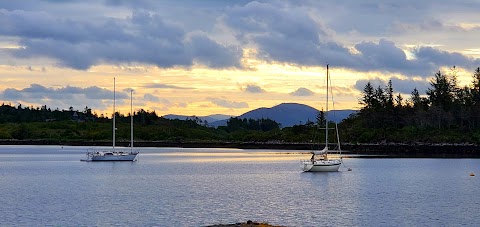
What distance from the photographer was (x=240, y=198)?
65500 millimetres

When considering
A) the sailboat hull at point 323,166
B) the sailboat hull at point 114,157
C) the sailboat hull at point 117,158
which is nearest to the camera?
the sailboat hull at point 323,166

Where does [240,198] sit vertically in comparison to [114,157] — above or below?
below

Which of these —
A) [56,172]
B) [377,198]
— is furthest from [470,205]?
[56,172]

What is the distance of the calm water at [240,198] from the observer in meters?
50.3

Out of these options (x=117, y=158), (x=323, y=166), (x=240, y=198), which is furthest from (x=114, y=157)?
(x=240, y=198)

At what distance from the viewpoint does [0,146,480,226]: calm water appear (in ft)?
165

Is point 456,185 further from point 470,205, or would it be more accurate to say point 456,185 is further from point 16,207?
point 16,207

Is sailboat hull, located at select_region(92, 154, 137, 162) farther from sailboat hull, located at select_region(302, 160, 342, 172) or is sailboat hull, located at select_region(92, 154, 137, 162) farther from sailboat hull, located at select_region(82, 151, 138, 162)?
sailboat hull, located at select_region(302, 160, 342, 172)

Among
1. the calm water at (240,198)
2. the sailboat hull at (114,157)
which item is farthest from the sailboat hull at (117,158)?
the calm water at (240,198)

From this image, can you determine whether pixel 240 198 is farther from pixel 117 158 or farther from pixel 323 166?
pixel 117 158

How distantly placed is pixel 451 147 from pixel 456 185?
103404mm

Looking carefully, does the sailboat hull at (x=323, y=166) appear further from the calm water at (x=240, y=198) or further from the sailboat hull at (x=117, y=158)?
the sailboat hull at (x=117, y=158)

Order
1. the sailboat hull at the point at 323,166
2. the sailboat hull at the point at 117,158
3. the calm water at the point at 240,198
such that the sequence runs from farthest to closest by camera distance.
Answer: the sailboat hull at the point at 117,158
the sailboat hull at the point at 323,166
the calm water at the point at 240,198

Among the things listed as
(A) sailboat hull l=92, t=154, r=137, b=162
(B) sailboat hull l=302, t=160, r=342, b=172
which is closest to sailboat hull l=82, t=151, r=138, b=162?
(A) sailboat hull l=92, t=154, r=137, b=162
